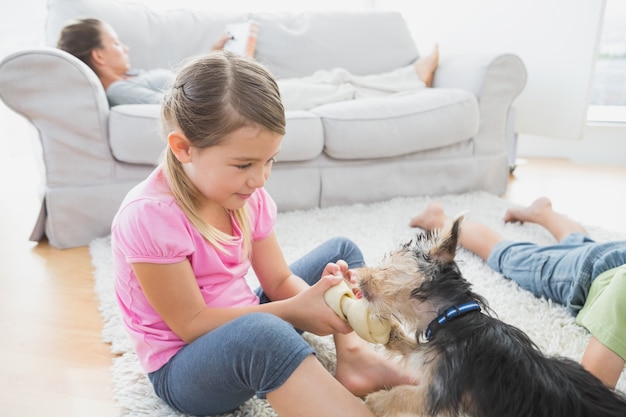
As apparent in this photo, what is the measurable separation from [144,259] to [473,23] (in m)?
3.56

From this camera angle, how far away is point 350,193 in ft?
8.93

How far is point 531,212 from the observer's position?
2318 millimetres

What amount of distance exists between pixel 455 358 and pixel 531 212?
1.55m

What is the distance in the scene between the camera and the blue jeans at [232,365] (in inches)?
40.4

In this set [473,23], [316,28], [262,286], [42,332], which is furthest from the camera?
[473,23]

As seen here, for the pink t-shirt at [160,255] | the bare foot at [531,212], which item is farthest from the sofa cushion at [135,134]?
the bare foot at [531,212]

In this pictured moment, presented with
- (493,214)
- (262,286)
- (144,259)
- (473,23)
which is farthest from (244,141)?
(473,23)

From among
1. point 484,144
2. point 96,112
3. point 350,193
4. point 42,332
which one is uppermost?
point 96,112

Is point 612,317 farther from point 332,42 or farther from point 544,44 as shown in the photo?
point 544,44

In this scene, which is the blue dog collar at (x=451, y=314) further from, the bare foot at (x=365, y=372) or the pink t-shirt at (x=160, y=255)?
the pink t-shirt at (x=160, y=255)

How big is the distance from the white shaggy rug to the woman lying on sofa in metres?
0.70

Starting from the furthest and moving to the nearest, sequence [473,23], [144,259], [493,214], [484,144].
→ 1. [473,23]
2. [484,144]
3. [493,214]
4. [144,259]

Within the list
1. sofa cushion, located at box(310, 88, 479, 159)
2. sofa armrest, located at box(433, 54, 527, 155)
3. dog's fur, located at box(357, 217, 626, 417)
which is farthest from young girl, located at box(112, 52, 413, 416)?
sofa armrest, located at box(433, 54, 527, 155)

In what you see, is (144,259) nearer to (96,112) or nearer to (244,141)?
(244,141)
